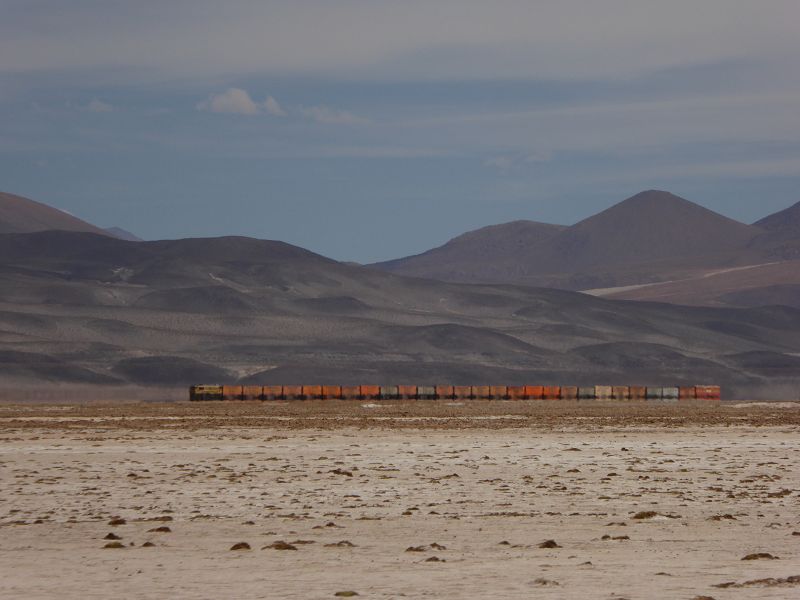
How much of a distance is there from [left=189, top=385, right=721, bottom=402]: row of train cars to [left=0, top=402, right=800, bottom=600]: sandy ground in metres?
43.1

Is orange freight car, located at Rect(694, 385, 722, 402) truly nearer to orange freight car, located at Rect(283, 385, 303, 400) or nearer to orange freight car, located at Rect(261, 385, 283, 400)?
orange freight car, located at Rect(283, 385, 303, 400)

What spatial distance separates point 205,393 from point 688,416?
35.8 meters

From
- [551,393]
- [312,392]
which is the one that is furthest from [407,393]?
[551,393]

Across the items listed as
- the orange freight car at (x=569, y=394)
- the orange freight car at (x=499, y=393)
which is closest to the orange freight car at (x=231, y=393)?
the orange freight car at (x=499, y=393)

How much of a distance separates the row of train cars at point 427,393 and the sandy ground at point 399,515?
43098 millimetres

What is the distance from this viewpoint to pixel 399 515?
2358 centimetres

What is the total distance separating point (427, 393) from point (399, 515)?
71494 mm

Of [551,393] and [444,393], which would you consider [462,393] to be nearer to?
[444,393]

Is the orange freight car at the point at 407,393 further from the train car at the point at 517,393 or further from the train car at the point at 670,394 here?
the train car at the point at 670,394

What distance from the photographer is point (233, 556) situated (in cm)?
1848

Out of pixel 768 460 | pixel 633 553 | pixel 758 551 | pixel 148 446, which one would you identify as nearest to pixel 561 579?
pixel 633 553

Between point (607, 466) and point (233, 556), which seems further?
point (607, 466)

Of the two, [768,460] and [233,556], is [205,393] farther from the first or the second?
[233,556]

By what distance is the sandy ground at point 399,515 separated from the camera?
16016 millimetres
